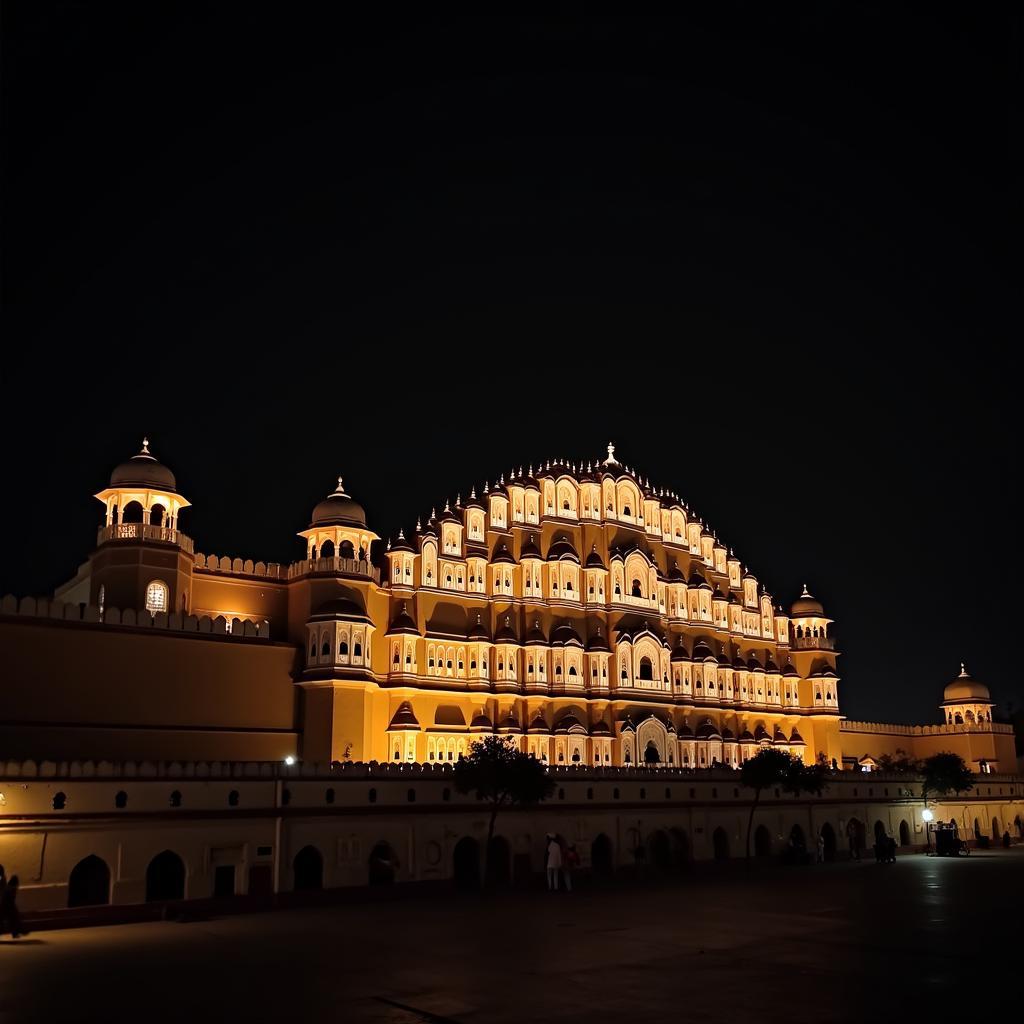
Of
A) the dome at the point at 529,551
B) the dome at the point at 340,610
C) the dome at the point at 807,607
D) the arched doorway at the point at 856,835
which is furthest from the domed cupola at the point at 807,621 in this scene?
the dome at the point at 340,610

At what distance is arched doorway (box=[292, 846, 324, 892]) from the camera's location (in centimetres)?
3412

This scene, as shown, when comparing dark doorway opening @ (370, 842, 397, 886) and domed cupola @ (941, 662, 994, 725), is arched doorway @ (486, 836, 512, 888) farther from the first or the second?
domed cupola @ (941, 662, 994, 725)

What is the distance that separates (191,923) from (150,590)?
56.1 ft

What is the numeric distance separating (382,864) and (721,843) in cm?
1902

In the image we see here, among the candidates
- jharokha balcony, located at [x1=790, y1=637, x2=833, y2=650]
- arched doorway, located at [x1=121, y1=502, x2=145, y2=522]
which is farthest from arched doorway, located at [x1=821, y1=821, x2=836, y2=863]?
arched doorway, located at [x1=121, y1=502, x2=145, y2=522]

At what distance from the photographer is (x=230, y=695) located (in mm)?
41531

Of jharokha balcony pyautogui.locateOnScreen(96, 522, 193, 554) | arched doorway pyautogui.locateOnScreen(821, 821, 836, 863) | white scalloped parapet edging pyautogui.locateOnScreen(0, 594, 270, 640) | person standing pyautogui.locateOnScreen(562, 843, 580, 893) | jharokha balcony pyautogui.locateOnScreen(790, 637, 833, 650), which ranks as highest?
jharokha balcony pyautogui.locateOnScreen(96, 522, 193, 554)

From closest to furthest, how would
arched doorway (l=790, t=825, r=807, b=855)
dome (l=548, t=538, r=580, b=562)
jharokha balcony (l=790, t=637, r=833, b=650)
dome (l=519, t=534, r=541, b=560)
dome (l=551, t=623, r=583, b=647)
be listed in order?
1. arched doorway (l=790, t=825, r=807, b=855)
2. dome (l=551, t=623, r=583, b=647)
3. dome (l=519, t=534, r=541, b=560)
4. dome (l=548, t=538, r=580, b=562)
5. jharokha balcony (l=790, t=637, r=833, b=650)

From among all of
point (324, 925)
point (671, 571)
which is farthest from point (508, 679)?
point (324, 925)

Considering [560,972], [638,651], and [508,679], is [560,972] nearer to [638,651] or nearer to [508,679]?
[508,679]

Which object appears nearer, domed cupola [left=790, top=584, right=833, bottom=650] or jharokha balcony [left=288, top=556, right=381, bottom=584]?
jharokha balcony [left=288, top=556, right=381, bottom=584]

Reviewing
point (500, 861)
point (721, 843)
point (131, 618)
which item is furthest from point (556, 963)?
point (721, 843)

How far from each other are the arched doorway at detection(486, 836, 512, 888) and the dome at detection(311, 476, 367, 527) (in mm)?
16187

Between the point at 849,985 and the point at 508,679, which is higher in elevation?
the point at 508,679
